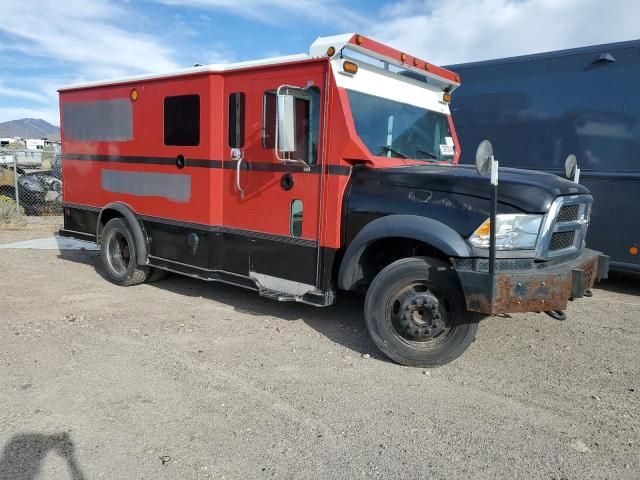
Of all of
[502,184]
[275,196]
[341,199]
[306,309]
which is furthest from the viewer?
[306,309]

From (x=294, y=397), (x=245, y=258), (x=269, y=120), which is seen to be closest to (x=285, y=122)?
(x=269, y=120)

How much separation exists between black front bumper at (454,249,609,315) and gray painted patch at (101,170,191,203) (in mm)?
3242

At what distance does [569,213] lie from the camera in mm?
4273

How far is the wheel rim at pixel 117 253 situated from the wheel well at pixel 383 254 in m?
3.59

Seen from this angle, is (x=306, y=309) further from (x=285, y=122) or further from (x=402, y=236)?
(x=285, y=122)

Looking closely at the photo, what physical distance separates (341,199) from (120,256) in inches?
145

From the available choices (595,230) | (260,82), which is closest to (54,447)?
(260,82)

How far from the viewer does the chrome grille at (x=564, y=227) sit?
3.93 meters

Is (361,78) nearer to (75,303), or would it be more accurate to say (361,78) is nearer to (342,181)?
(342,181)

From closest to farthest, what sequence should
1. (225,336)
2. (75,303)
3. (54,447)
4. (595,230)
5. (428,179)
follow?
(54,447) < (428,179) < (225,336) < (75,303) < (595,230)

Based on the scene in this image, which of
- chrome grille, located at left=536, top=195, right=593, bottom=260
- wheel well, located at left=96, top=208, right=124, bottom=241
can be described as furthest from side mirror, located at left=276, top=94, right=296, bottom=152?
wheel well, located at left=96, top=208, right=124, bottom=241

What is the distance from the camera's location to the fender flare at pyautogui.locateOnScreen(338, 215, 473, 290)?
3.93 metres

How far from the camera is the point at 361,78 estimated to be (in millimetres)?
4746

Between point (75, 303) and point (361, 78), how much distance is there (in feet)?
13.2
